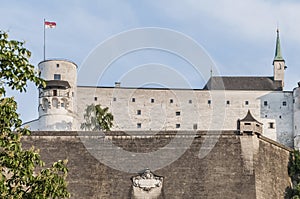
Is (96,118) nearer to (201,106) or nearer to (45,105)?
(45,105)

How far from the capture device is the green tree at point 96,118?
222ft

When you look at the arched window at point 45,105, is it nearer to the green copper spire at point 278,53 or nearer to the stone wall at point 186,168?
the green copper spire at point 278,53

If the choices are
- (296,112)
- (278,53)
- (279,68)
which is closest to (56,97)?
(296,112)

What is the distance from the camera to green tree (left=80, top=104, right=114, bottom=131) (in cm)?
6766

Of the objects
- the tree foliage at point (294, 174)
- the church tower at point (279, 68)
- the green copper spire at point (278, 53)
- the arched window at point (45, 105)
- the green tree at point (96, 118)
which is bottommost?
the tree foliage at point (294, 174)

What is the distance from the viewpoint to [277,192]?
39875 millimetres

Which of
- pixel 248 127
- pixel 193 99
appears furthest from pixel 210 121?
pixel 248 127

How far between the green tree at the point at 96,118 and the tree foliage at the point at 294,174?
25234 mm

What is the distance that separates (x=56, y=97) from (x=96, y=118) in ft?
15.6

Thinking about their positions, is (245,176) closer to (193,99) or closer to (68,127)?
(68,127)

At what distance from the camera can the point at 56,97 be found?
72.4 metres

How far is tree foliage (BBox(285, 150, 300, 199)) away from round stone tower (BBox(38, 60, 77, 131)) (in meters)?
33.0

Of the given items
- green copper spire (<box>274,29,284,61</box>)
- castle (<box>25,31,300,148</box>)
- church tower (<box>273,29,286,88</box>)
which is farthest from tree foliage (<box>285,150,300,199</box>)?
green copper spire (<box>274,29,284,61</box>)

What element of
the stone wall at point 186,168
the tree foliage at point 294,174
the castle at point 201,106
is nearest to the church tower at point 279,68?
the castle at point 201,106
